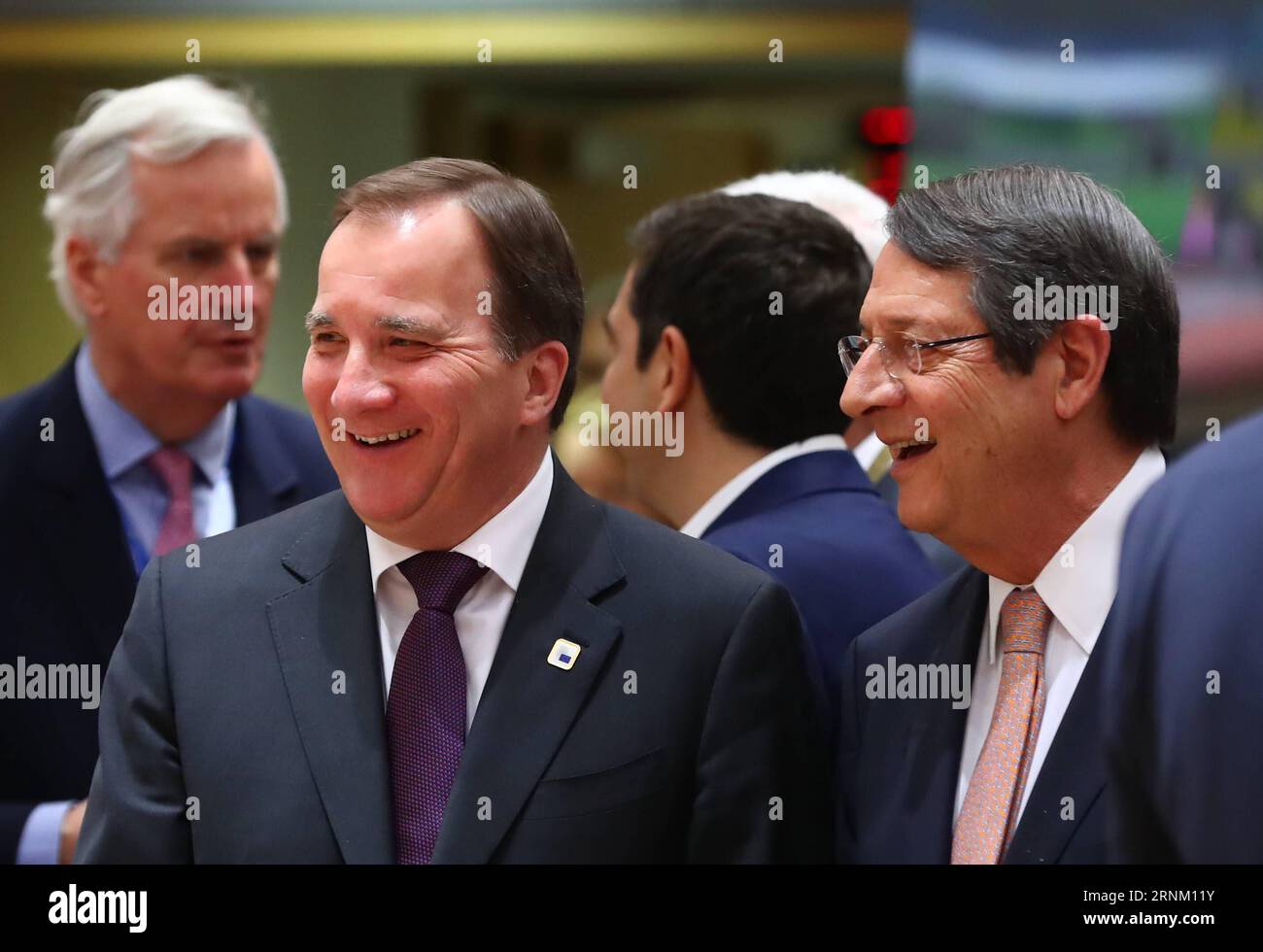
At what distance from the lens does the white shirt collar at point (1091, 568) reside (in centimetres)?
221

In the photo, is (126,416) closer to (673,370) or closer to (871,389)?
(673,370)

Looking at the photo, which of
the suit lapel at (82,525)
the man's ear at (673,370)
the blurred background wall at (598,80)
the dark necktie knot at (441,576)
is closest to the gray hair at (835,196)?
the blurred background wall at (598,80)

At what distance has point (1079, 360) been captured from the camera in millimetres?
2225

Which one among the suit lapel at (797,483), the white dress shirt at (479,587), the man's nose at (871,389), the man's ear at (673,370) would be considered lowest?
the white dress shirt at (479,587)

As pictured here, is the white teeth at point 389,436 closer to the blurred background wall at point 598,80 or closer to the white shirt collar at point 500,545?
the white shirt collar at point 500,545

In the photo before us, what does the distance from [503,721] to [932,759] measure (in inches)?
23.4

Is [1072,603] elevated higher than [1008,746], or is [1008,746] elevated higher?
[1072,603]

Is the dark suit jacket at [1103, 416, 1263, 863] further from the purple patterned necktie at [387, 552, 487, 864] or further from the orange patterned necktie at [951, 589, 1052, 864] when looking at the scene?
the purple patterned necktie at [387, 552, 487, 864]

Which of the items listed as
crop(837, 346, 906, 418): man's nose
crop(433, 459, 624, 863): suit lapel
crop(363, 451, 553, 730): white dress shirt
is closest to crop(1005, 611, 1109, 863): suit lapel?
crop(837, 346, 906, 418): man's nose

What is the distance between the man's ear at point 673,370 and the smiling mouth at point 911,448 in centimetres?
48

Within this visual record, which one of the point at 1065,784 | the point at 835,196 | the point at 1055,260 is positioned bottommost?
the point at 1065,784

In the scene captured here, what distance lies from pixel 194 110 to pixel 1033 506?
1.58 metres

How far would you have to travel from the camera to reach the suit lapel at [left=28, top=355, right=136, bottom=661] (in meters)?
2.56

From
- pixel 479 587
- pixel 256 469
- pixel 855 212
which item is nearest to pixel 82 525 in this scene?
pixel 256 469
